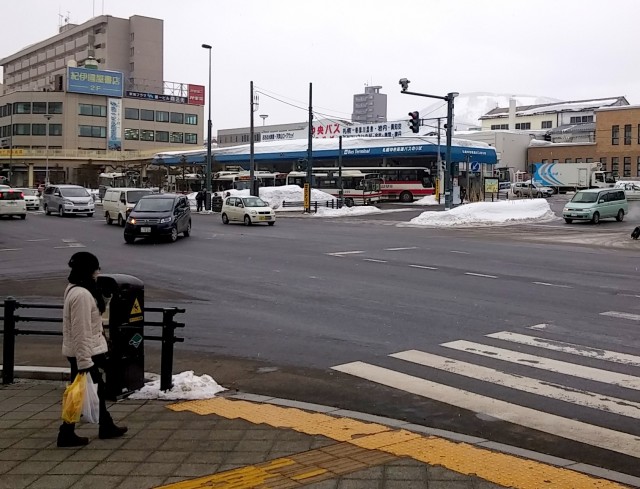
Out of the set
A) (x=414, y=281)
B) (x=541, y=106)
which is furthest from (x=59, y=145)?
(x=414, y=281)

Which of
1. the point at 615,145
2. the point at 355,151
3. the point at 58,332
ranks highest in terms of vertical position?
the point at 615,145

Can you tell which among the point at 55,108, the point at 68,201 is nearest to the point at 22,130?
the point at 55,108

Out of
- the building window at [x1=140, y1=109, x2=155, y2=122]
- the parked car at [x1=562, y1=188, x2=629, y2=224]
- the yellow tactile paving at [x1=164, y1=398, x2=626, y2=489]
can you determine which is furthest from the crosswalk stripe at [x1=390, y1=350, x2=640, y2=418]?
the building window at [x1=140, y1=109, x2=155, y2=122]

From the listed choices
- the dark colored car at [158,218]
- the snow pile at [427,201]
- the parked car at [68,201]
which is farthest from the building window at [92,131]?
the dark colored car at [158,218]

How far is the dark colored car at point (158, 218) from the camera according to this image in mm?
25828

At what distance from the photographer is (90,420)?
18.9 ft

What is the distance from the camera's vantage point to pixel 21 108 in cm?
10606

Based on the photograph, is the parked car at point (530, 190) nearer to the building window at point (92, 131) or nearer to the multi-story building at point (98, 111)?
the multi-story building at point (98, 111)

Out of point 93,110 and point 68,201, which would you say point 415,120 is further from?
point 93,110

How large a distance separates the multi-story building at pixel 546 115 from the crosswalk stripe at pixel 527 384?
110547 mm

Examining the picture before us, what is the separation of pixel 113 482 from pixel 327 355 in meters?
4.36

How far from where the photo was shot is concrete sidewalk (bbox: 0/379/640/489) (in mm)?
4875

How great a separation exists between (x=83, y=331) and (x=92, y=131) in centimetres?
10853

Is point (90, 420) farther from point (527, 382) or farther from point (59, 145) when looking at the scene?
point (59, 145)
